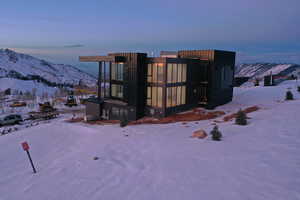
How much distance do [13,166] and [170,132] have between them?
276 inches

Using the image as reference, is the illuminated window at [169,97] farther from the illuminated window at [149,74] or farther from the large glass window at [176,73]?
the illuminated window at [149,74]

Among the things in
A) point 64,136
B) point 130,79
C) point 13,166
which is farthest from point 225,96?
point 13,166

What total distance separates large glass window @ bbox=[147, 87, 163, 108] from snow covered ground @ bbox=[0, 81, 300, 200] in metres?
6.63

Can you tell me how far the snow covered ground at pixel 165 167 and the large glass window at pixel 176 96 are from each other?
674 centimetres

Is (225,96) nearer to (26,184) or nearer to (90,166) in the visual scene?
(90,166)

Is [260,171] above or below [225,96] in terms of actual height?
below

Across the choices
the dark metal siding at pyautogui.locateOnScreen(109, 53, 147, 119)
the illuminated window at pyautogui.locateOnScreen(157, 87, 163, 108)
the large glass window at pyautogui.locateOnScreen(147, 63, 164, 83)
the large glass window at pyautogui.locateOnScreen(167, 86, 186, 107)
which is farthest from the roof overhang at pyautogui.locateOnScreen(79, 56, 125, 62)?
the large glass window at pyautogui.locateOnScreen(167, 86, 186, 107)

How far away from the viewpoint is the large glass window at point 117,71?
57.9 feet

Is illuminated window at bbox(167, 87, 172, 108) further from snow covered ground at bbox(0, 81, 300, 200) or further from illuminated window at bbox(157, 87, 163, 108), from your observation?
snow covered ground at bbox(0, 81, 300, 200)

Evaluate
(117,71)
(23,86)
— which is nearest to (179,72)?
(117,71)

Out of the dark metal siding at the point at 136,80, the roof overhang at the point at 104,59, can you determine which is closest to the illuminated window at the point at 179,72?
the dark metal siding at the point at 136,80

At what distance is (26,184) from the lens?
553 cm

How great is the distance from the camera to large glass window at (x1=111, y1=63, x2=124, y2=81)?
17636mm

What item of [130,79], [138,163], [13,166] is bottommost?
[13,166]
